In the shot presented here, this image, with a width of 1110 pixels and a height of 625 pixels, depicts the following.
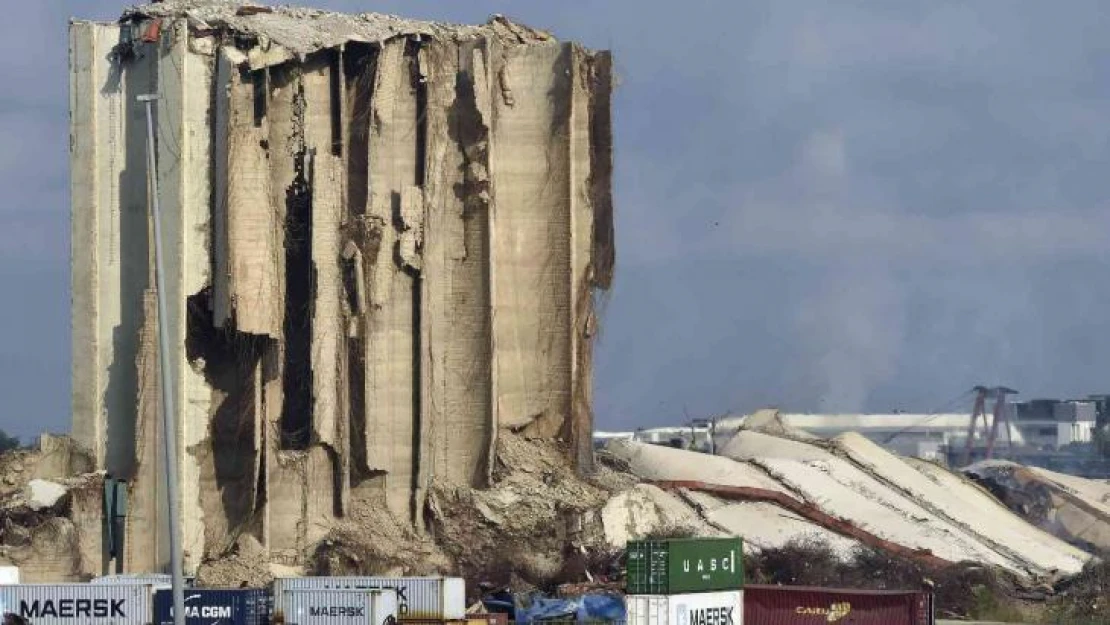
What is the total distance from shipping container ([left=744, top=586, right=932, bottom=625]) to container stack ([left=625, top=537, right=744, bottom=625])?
1909 millimetres

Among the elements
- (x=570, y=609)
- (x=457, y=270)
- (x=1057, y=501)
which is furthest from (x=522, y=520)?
(x=1057, y=501)

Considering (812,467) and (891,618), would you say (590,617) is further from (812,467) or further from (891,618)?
(812,467)

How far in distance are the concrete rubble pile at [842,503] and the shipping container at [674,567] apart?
1441 centimetres

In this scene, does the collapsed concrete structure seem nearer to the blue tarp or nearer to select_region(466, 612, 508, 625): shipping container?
the blue tarp

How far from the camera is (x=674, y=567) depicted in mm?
57219

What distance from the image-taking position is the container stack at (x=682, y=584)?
56969mm

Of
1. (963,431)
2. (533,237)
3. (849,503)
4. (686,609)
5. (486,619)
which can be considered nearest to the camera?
(486,619)

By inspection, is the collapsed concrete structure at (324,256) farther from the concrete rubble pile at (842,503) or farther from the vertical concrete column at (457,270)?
the concrete rubble pile at (842,503)

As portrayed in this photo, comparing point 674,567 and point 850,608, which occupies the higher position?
point 674,567

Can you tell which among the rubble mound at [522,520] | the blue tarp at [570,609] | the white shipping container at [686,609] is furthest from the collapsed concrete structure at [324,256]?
the white shipping container at [686,609]

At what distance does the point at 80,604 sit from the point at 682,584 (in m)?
15.6

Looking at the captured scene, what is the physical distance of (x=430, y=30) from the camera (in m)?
74.9

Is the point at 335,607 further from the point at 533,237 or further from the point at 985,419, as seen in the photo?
the point at 985,419

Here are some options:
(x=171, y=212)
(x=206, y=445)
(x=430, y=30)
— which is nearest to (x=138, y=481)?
(x=206, y=445)
